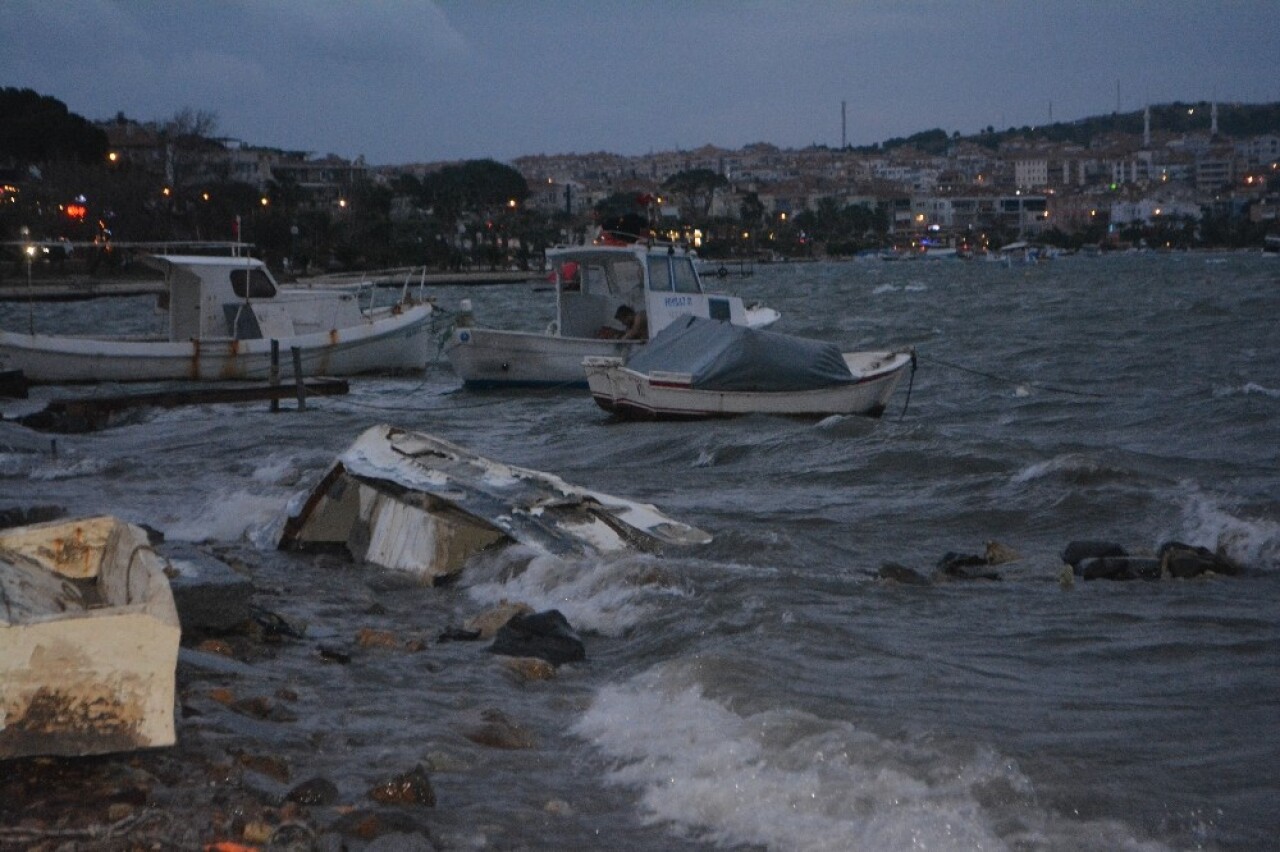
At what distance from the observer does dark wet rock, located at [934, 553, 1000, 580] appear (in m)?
10.2

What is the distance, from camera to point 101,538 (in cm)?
684

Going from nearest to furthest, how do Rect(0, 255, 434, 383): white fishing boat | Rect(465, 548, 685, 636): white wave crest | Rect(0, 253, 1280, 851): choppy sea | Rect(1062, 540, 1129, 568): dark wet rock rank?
Rect(0, 253, 1280, 851): choppy sea < Rect(465, 548, 685, 636): white wave crest < Rect(1062, 540, 1129, 568): dark wet rock < Rect(0, 255, 434, 383): white fishing boat

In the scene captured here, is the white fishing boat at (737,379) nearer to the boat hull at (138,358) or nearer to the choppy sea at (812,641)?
the choppy sea at (812,641)

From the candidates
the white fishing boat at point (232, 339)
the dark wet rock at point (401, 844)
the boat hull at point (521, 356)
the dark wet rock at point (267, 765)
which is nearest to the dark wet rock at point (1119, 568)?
the dark wet rock at point (267, 765)

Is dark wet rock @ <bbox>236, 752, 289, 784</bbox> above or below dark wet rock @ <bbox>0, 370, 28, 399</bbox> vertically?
below

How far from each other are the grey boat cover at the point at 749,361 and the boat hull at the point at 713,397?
0.38 ft

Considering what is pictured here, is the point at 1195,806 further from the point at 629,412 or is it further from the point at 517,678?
the point at 629,412

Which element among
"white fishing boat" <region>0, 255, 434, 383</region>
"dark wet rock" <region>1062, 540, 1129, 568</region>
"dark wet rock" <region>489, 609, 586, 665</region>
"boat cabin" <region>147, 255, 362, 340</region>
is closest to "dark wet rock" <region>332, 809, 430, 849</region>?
"dark wet rock" <region>489, 609, 586, 665</region>

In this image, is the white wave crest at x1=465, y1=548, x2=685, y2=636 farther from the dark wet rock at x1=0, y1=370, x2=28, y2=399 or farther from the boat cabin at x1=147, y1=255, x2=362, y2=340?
the boat cabin at x1=147, y1=255, x2=362, y2=340

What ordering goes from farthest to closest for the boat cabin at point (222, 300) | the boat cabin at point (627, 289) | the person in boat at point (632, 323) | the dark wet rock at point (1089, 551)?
the boat cabin at point (222, 300), the person in boat at point (632, 323), the boat cabin at point (627, 289), the dark wet rock at point (1089, 551)

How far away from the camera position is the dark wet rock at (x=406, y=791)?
5.34 metres

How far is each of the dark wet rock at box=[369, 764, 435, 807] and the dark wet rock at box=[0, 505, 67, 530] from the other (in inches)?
221

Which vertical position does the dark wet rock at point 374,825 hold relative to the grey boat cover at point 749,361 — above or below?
below

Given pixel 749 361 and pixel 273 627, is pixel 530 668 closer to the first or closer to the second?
pixel 273 627
